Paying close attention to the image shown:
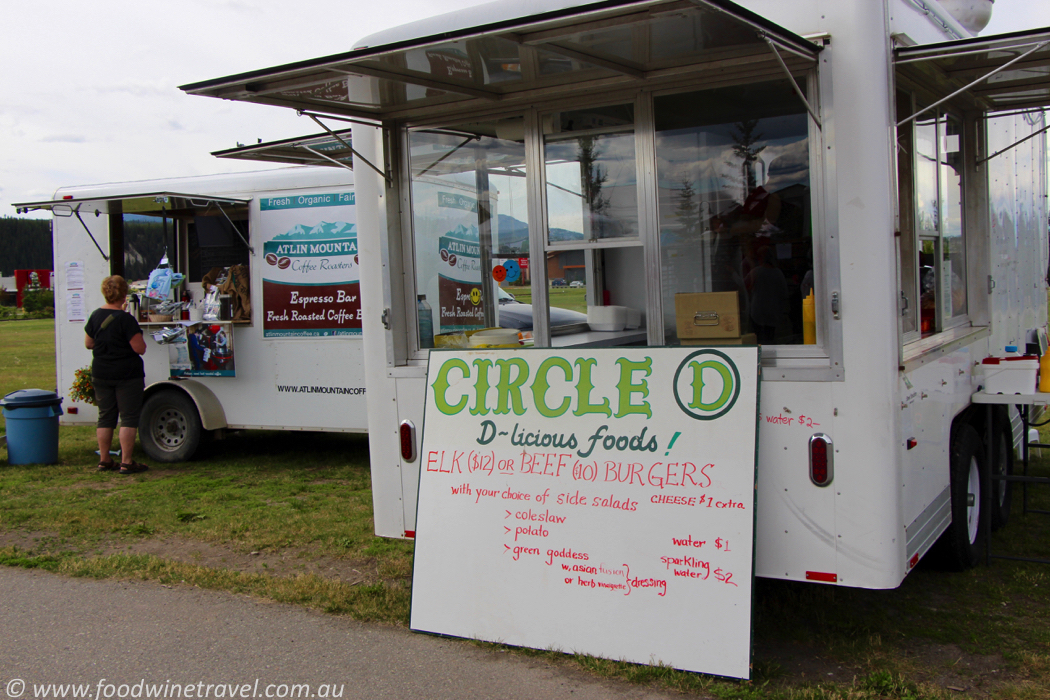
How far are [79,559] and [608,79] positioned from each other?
426cm

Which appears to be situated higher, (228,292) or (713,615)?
(228,292)

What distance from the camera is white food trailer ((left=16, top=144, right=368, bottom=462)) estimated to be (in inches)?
304

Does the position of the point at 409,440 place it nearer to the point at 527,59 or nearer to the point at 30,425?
the point at 527,59

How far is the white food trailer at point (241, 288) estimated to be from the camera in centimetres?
773

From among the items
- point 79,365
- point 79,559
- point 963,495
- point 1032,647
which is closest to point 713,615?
point 1032,647

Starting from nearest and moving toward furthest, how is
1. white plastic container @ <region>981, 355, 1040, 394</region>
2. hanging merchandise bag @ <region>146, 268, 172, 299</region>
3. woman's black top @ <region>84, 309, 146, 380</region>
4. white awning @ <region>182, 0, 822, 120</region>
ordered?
white awning @ <region>182, 0, 822, 120</region> → white plastic container @ <region>981, 355, 1040, 394</region> → woman's black top @ <region>84, 309, 146, 380</region> → hanging merchandise bag @ <region>146, 268, 172, 299</region>

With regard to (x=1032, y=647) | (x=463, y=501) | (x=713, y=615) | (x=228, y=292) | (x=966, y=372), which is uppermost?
(x=228, y=292)

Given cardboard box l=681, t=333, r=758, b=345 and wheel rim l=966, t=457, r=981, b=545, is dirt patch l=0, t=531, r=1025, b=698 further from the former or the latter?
cardboard box l=681, t=333, r=758, b=345

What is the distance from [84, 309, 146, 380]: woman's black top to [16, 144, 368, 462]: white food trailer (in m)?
0.39

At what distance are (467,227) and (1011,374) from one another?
298 centimetres

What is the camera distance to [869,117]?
3.42m

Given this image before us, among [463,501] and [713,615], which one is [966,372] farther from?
[463,501]

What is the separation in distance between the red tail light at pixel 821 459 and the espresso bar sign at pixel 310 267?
16.0 feet

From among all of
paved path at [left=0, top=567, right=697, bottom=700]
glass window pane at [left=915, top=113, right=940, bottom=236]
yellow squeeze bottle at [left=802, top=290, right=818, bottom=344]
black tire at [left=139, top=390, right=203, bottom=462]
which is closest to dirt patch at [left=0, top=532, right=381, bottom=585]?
paved path at [left=0, top=567, right=697, bottom=700]
